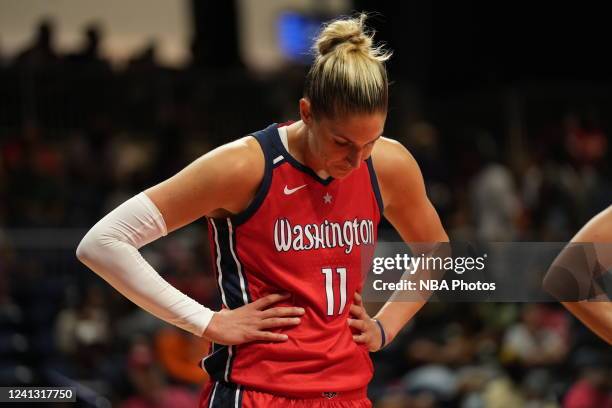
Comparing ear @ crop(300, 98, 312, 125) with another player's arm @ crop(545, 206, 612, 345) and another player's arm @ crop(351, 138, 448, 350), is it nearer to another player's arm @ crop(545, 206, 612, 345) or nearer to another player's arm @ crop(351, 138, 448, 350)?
another player's arm @ crop(351, 138, 448, 350)

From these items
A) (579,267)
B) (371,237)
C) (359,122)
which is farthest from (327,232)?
(579,267)

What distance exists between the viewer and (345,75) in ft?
8.73

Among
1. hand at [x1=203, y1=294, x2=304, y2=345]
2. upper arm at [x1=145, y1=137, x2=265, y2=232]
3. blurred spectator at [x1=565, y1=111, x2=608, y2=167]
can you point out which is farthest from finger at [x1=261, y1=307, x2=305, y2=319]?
blurred spectator at [x1=565, y1=111, x2=608, y2=167]

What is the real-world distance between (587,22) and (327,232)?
34.3ft

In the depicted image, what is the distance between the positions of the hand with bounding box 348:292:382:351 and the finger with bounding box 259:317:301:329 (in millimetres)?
211

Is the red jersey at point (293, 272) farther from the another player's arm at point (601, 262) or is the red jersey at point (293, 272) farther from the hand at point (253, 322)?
the another player's arm at point (601, 262)

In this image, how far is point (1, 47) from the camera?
36.0ft

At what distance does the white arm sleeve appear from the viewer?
9.04 ft

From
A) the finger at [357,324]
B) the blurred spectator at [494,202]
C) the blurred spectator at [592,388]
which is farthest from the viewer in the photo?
the blurred spectator at [494,202]

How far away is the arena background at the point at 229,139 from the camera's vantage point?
713cm

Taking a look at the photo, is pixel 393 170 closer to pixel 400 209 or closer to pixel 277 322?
pixel 400 209

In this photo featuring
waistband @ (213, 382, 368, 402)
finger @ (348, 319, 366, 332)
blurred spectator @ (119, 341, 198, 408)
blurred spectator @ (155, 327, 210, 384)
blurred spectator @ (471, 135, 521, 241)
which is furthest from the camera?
blurred spectator @ (471, 135, 521, 241)

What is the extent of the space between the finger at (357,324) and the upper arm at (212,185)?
0.47m

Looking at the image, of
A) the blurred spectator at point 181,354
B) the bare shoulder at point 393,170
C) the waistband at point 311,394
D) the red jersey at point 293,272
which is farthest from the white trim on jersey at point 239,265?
the blurred spectator at point 181,354
